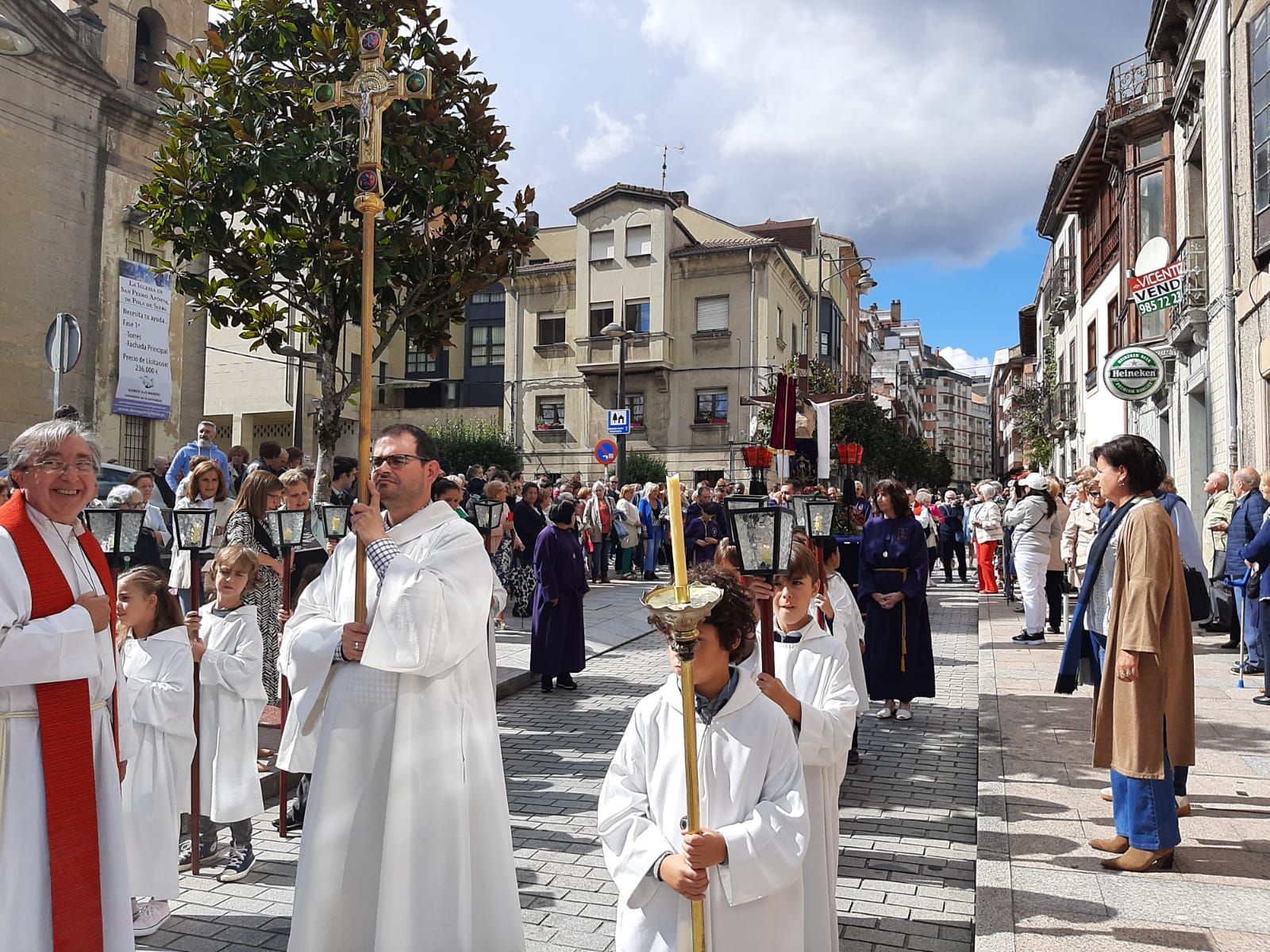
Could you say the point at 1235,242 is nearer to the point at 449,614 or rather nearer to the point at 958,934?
the point at 958,934

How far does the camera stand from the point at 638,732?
2.94m

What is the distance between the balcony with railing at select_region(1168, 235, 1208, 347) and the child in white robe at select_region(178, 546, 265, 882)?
16.1 metres

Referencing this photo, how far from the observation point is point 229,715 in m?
5.09

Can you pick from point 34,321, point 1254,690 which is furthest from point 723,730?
point 34,321

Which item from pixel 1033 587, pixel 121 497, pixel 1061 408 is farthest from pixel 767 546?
pixel 1061 408

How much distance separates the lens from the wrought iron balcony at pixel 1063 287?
104 ft

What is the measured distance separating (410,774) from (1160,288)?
16570mm

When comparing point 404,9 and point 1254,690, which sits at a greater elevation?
point 404,9

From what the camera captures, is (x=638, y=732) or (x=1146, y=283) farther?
(x=1146, y=283)

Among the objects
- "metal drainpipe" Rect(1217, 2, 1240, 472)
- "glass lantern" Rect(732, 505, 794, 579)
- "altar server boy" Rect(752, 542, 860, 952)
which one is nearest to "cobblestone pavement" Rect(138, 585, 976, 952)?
"altar server boy" Rect(752, 542, 860, 952)

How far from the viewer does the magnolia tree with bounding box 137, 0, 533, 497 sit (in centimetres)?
697

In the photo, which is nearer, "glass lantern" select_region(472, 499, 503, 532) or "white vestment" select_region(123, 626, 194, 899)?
"white vestment" select_region(123, 626, 194, 899)

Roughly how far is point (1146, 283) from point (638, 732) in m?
16.8

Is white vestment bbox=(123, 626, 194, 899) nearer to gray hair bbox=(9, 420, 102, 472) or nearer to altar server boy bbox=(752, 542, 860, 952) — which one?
Result: gray hair bbox=(9, 420, 102, 472)
